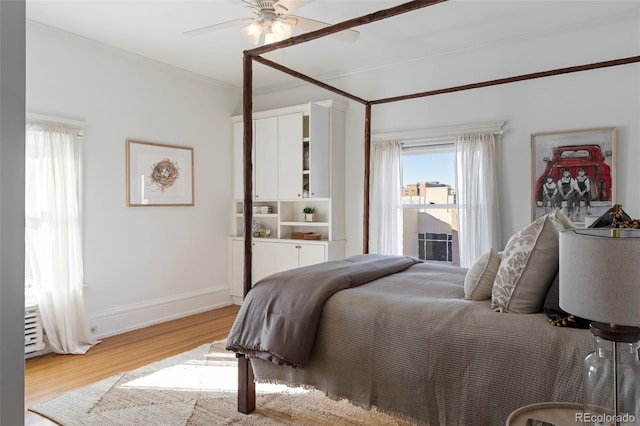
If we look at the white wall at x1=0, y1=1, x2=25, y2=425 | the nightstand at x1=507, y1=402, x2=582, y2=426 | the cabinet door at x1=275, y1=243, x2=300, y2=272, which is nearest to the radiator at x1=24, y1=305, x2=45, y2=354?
the cabinet door at x1=275, y1=243, x2=300, y2=272

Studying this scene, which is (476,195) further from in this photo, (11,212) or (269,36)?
(11,212)

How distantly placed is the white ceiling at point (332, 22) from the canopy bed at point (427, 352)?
1.34 metres

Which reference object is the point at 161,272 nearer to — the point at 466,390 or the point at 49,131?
the point at 49,131

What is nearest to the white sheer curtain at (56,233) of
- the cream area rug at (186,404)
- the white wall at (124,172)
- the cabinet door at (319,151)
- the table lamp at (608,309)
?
the white wall at (124,172)

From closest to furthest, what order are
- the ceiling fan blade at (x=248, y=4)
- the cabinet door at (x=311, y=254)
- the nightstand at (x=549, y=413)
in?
the nightstand at (x=549, y=413), the ceiling fan blade at (x=248, y=4), the cabinet door at (x=311, y=254)

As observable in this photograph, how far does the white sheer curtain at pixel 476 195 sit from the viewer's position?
155 inches

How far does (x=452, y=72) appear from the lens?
4.25m

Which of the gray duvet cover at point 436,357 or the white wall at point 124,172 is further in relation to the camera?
the white wall at point 124,172

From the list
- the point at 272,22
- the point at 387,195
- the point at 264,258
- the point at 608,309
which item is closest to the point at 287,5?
the point at 272,22

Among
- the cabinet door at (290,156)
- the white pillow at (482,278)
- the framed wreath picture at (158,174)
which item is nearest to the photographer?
the white pillow at (482,278)

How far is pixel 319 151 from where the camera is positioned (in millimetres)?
4660

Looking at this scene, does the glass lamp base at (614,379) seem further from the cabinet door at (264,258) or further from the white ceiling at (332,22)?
the cabinet door at (264,258)

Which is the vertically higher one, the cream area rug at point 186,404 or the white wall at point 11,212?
the white wall at point 11,212

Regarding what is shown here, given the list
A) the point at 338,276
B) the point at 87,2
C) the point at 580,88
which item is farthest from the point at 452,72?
the point at 87,2
